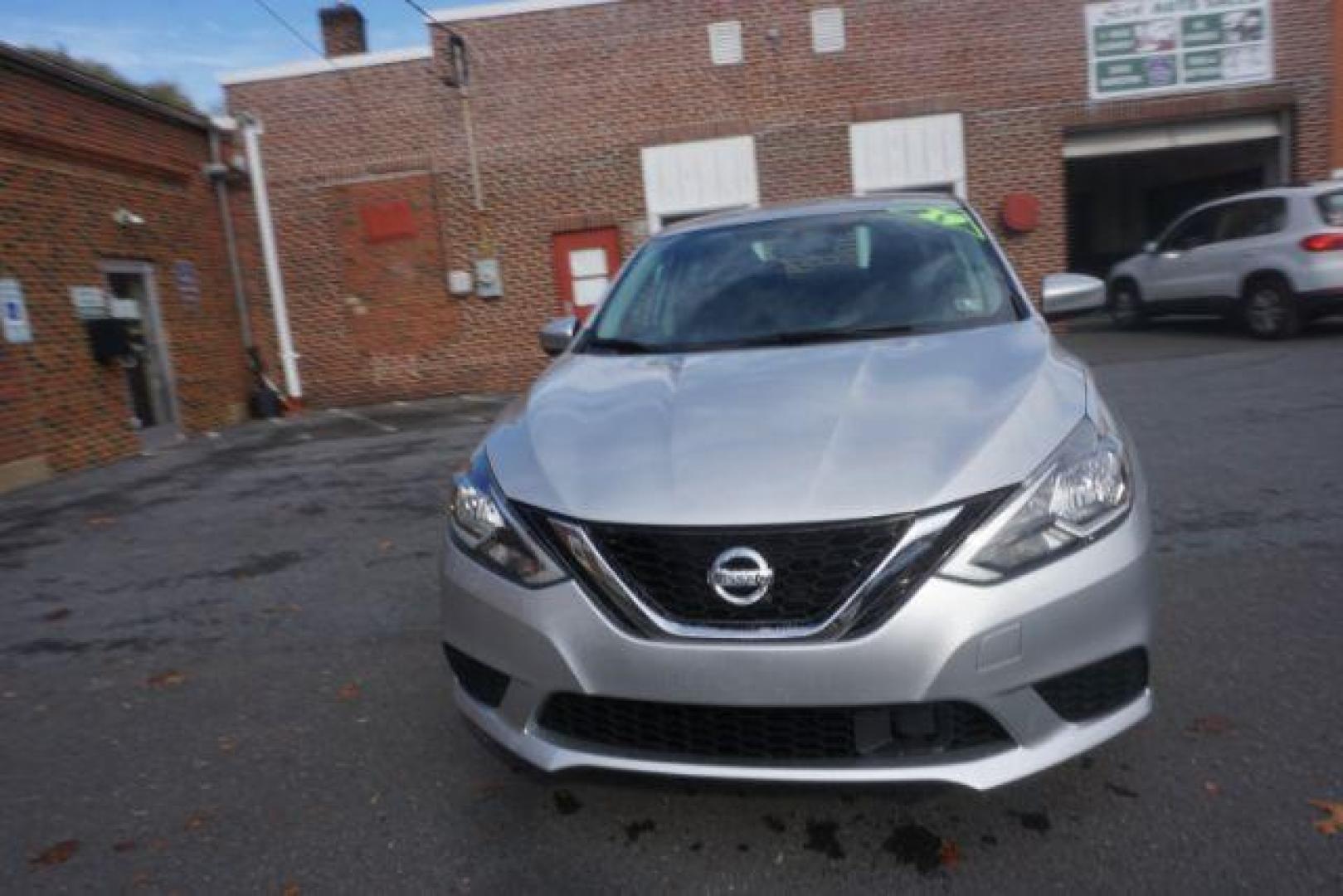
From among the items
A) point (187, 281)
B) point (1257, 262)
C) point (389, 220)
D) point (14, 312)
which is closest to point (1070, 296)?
point (1257, 262)

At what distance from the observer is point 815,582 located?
189 centimetres

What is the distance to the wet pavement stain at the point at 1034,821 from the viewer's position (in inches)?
86.9

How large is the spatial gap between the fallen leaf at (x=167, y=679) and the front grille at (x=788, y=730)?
2.35 m

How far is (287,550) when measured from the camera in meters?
5.42

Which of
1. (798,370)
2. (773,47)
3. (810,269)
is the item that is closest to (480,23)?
(773,47)

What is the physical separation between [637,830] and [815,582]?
2.91ft

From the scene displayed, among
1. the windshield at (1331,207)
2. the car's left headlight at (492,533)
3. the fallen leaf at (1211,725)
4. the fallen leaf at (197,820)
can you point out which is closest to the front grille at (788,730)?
the car's left headlight at (492,533)

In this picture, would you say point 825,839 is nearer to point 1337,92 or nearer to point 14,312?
point 14,312

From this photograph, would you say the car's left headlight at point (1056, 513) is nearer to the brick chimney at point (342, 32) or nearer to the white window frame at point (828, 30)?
the white window frame at point (828, 30)

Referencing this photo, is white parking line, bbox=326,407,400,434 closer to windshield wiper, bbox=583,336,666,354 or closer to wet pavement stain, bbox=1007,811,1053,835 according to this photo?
windshield wiper, bbox=583,336,666,354

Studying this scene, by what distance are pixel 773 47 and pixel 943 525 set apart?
40.6 feet

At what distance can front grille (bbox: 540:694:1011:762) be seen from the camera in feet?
6.21

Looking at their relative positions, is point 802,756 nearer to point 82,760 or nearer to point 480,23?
point 82,760

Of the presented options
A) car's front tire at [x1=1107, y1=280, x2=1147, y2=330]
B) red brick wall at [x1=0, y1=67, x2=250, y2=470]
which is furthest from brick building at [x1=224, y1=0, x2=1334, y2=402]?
red brick wall at [x1=0, y1=67, x2=250, y2=470]
